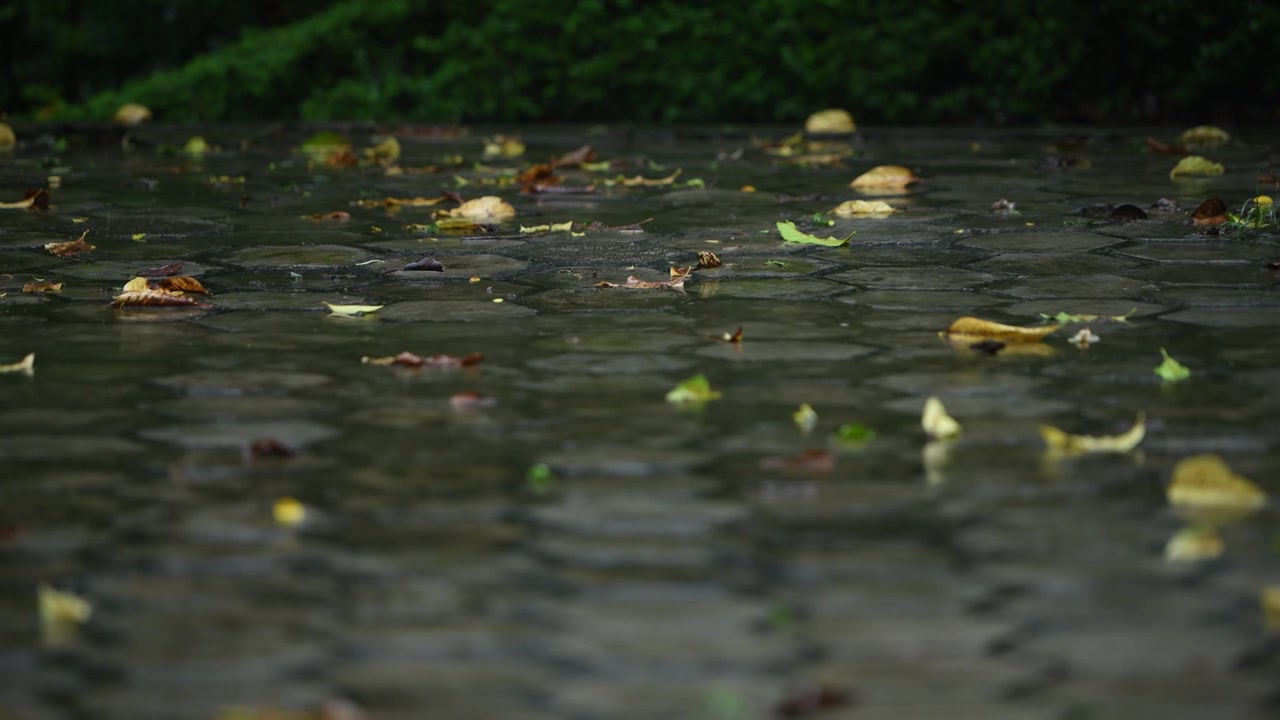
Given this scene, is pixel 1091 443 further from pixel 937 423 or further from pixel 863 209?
pixel 863 209

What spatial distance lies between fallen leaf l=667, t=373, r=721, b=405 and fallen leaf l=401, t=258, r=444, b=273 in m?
1.61

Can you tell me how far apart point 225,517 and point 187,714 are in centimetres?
67

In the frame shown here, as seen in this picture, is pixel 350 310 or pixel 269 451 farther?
pixel 350 310

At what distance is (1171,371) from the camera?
3211 mm

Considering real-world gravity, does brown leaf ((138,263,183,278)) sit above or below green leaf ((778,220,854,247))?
above

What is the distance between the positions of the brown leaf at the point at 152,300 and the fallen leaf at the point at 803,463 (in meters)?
1.96

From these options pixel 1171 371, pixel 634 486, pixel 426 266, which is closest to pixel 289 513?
pixel 634 486

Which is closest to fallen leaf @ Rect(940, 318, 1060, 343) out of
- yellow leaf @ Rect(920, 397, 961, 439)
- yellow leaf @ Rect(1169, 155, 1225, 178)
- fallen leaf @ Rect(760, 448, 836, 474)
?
yellow leaf @ Rect(920, 397, 961, 439)

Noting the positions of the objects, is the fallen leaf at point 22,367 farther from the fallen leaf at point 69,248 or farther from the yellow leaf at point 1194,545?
the yellow leaf at point 1194,545

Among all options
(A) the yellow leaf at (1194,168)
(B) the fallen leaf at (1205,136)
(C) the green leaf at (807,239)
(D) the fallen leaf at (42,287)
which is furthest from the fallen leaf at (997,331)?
(B) the fallen leaf at (1205,136)

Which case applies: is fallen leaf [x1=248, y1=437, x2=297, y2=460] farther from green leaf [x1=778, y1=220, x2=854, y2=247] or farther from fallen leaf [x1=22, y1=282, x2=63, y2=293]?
green leaf [x1=778, y1=220, x2=854, y2=247]

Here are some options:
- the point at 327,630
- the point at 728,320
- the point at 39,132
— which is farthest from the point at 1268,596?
the point at 39,132

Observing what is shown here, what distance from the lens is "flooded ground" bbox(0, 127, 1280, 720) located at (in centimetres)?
189

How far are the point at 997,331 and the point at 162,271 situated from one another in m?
2.27
